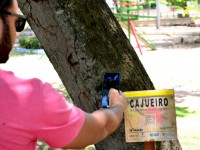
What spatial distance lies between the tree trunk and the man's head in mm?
1187

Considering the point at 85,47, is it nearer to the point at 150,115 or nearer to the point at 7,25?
the point at 150,115

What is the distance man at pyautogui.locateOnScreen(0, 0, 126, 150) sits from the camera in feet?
4.84

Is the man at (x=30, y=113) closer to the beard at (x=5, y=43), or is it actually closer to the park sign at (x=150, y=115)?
the beard at (x=5, y=43)

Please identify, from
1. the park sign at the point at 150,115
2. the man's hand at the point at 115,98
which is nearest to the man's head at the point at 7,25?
the man's hand at the point at 115,98

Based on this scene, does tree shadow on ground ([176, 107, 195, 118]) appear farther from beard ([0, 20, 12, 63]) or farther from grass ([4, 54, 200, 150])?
beard ([0, 20, 12, 63])

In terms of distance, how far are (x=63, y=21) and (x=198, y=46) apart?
13729mm

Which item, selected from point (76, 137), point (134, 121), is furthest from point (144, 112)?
point (76, 137)

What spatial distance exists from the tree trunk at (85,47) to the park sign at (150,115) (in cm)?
40

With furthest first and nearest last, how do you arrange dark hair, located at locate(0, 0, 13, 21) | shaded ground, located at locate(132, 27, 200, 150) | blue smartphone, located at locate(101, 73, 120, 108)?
shaded ground, located at locate(132, 27, 200, 150) < blue smartphone, located at locate(101, 73, 120, 108) < dark hair, located at locate(0, 0, 13, 21)

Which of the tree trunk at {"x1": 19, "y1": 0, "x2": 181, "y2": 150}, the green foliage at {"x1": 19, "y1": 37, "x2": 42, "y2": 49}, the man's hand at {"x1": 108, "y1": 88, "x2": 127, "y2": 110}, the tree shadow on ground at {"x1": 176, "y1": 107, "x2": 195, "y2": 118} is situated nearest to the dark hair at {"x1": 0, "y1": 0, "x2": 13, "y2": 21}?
the man's hand at {"x1": 108, "y1": 88, "x2": 127, "y2": 110}

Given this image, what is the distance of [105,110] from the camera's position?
6.08ft

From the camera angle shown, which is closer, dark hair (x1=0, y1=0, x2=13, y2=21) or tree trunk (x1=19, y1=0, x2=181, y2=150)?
dark hair (x1=0, y1=0, x2=13, y2=21)

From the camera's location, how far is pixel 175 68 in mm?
11992

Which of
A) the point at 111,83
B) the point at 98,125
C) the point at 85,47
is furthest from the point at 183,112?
the point at 98,125
